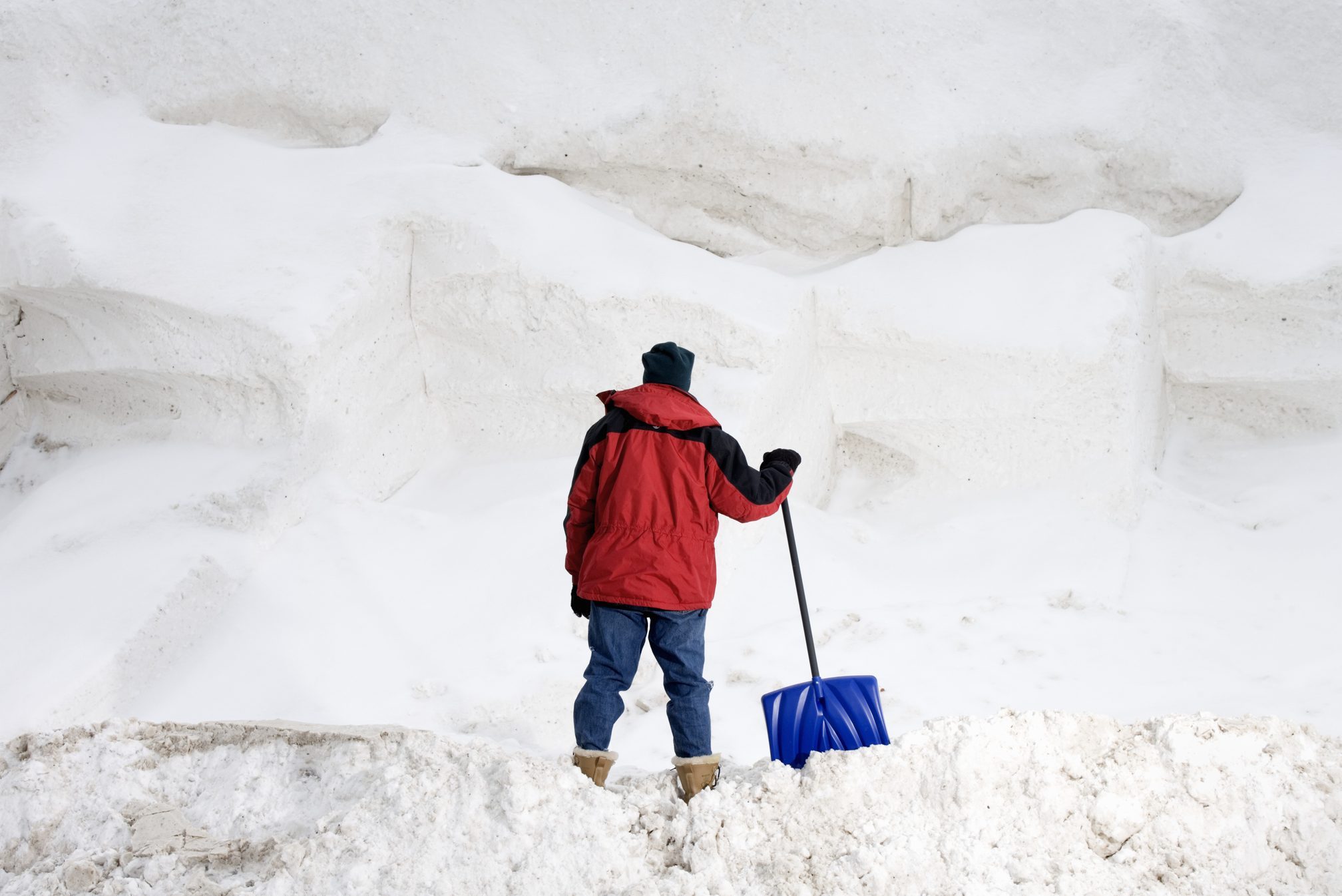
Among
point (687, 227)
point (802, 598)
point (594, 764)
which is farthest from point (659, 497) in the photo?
point (687, 227)

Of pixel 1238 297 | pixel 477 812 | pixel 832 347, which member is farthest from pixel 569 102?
pixel 477 812

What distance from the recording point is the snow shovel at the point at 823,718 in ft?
9.21

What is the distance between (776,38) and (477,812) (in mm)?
4187

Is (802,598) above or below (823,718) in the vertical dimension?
above

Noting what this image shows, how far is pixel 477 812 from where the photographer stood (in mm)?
2541

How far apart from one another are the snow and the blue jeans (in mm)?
145

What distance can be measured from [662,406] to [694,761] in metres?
0.86

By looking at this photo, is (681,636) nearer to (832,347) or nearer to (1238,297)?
(832,347)

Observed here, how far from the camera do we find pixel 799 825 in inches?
99.7

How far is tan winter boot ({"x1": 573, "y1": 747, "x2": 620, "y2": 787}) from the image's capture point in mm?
2729

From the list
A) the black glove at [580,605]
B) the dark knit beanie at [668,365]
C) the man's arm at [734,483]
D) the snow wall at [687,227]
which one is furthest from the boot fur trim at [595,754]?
the snow wall at [687,227]

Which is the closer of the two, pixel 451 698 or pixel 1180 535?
pixel 451 698

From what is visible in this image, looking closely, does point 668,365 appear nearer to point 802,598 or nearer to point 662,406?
point 662,406

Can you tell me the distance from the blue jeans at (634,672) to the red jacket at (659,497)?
0.17ft
